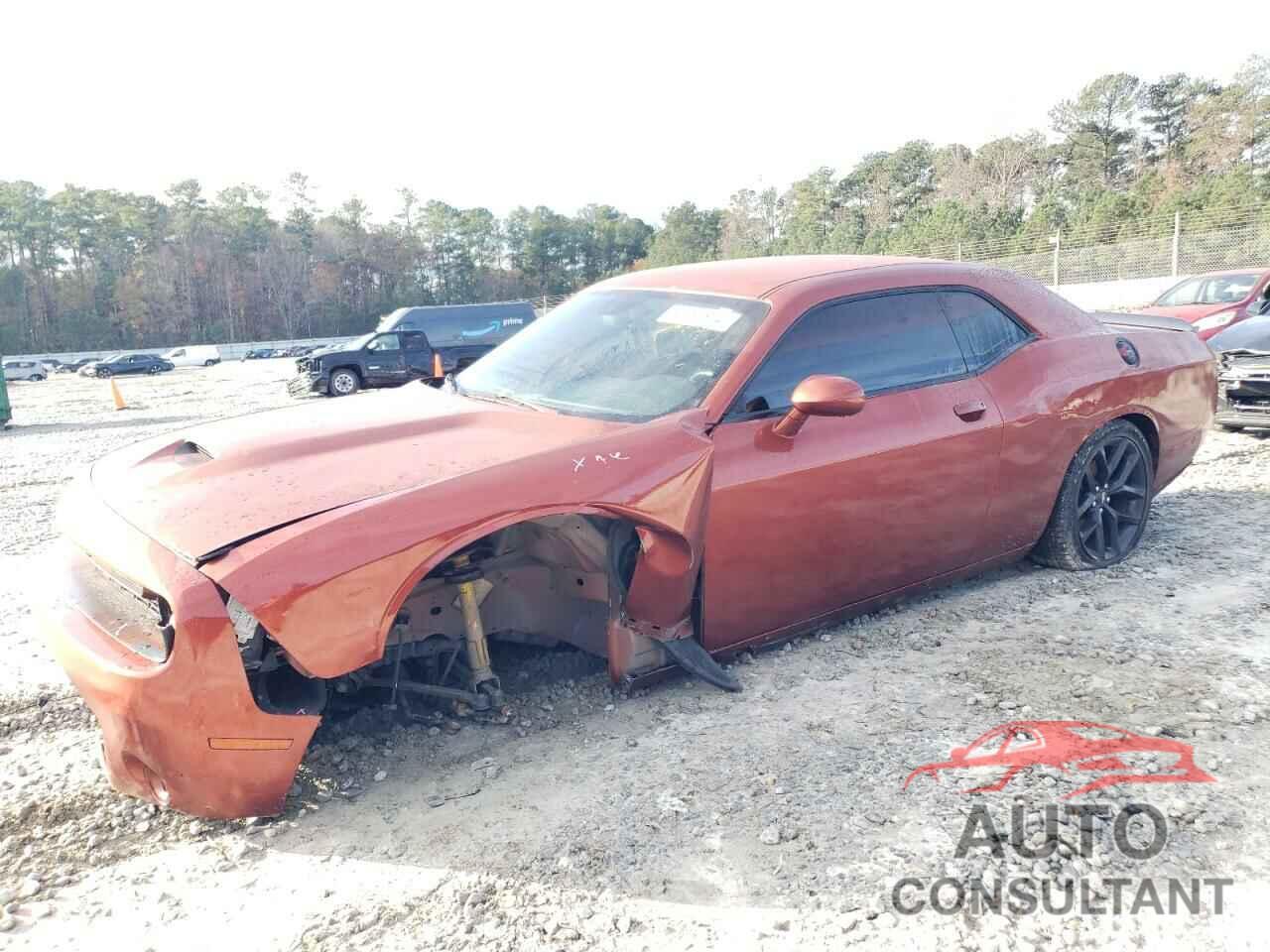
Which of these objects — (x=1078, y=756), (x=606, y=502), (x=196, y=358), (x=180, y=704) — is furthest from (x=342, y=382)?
(x=196, y=358)

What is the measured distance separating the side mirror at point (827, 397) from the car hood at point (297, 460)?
0.64 m

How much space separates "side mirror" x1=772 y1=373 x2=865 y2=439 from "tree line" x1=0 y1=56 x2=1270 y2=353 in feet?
77.5

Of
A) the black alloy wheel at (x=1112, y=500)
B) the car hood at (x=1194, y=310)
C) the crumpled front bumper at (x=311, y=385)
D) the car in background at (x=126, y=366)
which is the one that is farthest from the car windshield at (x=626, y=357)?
the car in background at (x=126, y=366)

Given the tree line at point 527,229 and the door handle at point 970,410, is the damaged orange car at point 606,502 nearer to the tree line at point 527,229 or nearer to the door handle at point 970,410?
the door handle at point 970,410

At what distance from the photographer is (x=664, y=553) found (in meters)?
2.98

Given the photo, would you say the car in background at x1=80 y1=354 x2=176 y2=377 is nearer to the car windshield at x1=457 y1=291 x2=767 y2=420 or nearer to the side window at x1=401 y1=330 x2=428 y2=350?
the side window at x1=401 y1=330 x2=428 y2=350

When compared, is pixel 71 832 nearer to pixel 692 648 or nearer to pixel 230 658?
pixel 230 658

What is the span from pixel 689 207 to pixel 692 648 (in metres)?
75.7

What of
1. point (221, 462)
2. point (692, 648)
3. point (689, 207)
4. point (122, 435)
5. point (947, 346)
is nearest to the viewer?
point (221, 462)

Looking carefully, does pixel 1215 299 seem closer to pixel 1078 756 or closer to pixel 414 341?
pixel 1078 756

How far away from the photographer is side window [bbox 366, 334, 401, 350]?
21266mm

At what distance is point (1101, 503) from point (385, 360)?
1881cm

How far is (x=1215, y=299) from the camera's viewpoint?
38.2 ft

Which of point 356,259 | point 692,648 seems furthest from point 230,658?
point 356,259
